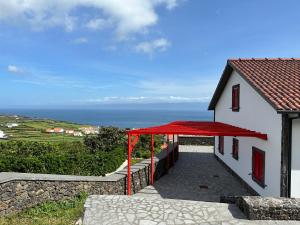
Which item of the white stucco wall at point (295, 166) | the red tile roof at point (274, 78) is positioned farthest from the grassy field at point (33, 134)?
the white stucco wall at point (295, 166)

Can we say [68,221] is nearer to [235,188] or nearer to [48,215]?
[48,215]

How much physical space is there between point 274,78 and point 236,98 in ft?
10.9

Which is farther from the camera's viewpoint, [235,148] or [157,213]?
[235,148]

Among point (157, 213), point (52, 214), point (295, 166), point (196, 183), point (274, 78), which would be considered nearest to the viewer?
point (157, 213)

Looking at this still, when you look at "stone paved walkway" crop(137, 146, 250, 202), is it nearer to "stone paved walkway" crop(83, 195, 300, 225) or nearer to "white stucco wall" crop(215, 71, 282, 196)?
"white stucco wall" crop(215, 71, 282, 196)

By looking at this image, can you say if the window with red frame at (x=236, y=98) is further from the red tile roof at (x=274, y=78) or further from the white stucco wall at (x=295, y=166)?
the white stucco wall at (x=295, y=166)

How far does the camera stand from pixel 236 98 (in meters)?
16.9

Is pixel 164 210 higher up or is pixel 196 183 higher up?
pixel 164 210

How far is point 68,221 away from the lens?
30.8 ft

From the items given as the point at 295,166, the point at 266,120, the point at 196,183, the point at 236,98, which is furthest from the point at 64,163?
the point at 236,98

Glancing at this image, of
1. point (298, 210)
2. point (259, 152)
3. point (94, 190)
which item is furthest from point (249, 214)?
point (94, 190)

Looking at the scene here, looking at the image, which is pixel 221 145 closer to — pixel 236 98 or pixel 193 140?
pixel 236 98

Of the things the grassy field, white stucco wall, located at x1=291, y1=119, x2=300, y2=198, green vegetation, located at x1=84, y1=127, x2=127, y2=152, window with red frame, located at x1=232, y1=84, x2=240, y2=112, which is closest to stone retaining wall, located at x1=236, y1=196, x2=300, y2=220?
white stucco wall, located at x1=291, y1=119, x2=300, y2=198

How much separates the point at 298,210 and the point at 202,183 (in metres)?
7.92
